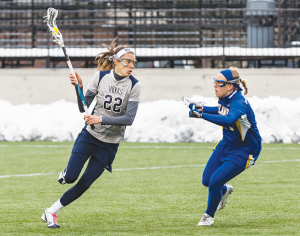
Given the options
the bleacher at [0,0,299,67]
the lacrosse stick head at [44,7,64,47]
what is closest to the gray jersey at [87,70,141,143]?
the lacrosse stick head at [44,7,64,47]

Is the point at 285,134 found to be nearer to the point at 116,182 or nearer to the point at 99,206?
the point at 116,182

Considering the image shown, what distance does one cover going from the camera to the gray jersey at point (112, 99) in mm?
5926

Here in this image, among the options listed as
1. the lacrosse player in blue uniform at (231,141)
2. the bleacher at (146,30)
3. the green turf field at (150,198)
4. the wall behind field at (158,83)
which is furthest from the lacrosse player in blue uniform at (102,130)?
the bleacher at (146,30)

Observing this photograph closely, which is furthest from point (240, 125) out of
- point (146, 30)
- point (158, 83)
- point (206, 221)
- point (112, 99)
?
point (146, 30)

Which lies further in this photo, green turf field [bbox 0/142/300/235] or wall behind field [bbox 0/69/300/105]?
wall behind field [bbox 0/69/300/105]

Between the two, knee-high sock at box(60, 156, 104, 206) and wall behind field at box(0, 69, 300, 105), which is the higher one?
knee-high sock at box(60, 156, 104, 206)

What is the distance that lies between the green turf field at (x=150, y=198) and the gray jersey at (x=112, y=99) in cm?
94

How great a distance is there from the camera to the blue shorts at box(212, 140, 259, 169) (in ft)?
19.4

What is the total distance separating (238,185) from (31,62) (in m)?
14.2

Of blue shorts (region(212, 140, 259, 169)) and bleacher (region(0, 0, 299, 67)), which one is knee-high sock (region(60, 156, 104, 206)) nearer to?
blue shorts (region(212, 140, 259, 169))

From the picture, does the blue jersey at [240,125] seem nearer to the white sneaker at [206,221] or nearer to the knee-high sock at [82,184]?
the white sneaker at [206,221]

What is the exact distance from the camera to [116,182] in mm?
8969

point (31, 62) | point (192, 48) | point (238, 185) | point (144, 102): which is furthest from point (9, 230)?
point (31, 62)

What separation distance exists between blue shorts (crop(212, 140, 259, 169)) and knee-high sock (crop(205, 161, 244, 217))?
0.06 metres
